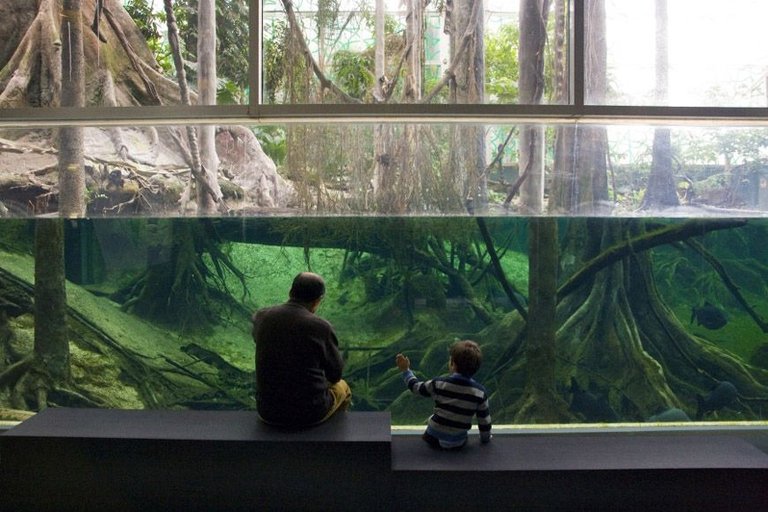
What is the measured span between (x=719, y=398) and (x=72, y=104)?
17.8 feet

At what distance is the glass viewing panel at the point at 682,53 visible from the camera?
16.1ft

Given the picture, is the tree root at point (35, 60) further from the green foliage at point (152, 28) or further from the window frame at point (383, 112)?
the green foliage at point (152, 28)

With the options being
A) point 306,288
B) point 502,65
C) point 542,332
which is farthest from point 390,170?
point 542,332

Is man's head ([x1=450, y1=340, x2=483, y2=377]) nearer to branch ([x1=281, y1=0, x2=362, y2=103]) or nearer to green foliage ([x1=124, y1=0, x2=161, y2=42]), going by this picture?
branch ([x1=281, y1=0, x2=362, y2=103])

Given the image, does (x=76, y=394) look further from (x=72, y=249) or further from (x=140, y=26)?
(x=140, y=26)

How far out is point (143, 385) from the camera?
5691mm

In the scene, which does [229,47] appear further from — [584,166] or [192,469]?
[192,469]

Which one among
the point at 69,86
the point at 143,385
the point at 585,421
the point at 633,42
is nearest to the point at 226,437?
the point at 143,385

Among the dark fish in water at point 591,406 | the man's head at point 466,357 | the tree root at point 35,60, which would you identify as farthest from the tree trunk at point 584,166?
the tree root at point 35,60

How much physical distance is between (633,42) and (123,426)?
4179mm

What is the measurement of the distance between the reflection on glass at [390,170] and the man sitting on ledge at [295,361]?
160cm

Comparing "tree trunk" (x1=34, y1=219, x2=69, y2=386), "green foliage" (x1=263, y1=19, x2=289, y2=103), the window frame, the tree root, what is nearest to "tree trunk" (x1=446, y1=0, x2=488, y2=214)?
the window frame

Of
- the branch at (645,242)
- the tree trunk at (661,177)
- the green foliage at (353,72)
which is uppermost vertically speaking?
the green foliage at (353,72)

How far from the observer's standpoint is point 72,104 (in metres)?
4.86
